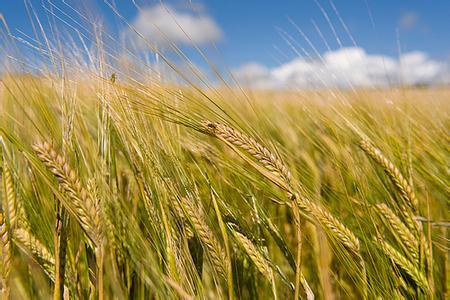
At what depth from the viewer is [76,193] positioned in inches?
18.8

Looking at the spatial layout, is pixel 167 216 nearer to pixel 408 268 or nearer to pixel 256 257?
pixel 256 257

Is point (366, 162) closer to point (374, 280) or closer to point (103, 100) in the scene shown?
point (374, 280)

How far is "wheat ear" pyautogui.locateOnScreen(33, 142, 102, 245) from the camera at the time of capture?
0.46 meters

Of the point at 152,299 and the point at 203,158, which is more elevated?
the point at 203,158

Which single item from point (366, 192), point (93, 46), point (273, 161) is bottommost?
point (366, 192)

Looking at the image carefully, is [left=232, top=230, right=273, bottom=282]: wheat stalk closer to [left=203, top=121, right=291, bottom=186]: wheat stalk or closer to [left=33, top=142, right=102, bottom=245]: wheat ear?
[left=203, top=121, right=291, bottom=186]: wheat stalk

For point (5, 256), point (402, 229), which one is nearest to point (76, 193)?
point (5, 256)

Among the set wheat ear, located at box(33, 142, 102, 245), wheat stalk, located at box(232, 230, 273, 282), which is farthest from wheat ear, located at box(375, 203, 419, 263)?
wheat ear, located at box(33, 142, 102, 245)

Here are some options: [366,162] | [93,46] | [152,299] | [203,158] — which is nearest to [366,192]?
[366,162]

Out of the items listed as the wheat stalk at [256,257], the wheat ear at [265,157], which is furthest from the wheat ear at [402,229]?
the wheat stalk at [256,257]

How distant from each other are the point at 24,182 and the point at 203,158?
380mm

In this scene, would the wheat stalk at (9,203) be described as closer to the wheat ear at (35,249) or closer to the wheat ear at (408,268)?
the wheat ear at (35,249)

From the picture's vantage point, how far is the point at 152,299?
2.40 ft

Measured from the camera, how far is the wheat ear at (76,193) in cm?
46
